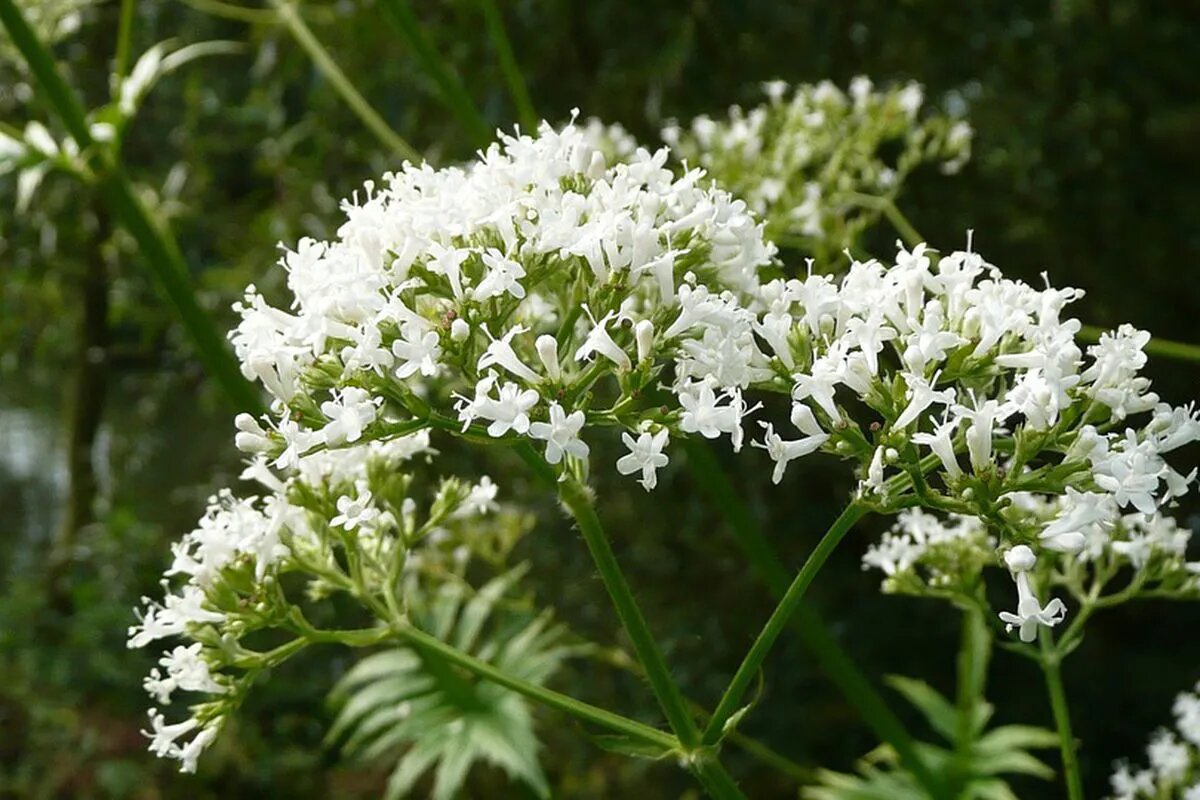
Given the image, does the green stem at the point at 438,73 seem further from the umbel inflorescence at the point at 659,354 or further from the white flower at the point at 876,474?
the white flower at the point at 876,474

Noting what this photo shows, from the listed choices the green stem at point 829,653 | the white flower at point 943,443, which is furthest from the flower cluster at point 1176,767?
the white flower at point 943,443

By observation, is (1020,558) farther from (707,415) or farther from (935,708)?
(935,708)

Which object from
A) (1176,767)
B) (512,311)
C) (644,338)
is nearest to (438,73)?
(512,311)

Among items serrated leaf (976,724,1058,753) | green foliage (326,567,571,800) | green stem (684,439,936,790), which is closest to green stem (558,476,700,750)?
green stem (684,439,936,790)

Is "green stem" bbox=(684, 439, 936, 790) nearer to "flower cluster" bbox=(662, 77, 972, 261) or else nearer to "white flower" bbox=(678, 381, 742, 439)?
"flower cluster" bbox=(662, 77, 972, 261)

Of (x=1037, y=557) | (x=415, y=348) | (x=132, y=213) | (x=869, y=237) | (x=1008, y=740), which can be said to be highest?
(x=869, y=237)

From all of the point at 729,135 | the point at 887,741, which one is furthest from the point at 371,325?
the point at 729,135
